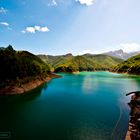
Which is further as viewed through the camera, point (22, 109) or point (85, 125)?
point (22, 109)

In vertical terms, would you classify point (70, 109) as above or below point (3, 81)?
below

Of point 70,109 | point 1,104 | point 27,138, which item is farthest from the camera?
point 1,104

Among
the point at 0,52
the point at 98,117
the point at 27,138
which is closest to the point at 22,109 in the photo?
the point at 27,138

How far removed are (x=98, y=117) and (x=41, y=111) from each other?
13.4 m

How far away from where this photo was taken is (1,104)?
39.8m

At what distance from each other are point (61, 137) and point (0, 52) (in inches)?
2116

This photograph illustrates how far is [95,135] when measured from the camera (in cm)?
2202

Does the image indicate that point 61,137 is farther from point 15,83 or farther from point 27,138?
point 15,83

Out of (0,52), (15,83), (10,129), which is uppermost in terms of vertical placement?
(0,52)

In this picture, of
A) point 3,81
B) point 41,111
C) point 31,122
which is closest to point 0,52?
point 3,81

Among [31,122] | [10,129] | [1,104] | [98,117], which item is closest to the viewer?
[10,129]

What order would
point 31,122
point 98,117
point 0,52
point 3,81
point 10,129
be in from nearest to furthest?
point 10,129
point 31,122
point 98,117
point 3,81
point 0,52

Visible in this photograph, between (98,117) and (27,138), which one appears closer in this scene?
(27,138)

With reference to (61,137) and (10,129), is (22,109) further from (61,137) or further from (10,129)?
(61,137)
